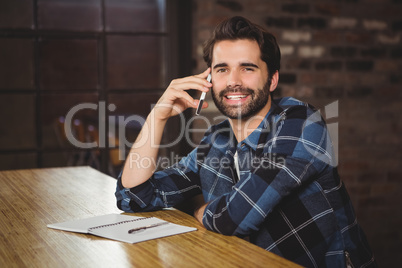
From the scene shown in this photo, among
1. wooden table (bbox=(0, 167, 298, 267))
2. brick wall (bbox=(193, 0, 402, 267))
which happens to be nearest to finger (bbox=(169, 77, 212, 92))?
wooden table (bbox=(0, 167, 298, 267))

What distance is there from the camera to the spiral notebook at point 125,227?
1245mm

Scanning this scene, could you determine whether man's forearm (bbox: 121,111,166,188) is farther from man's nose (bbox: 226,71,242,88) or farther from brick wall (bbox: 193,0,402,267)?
brick wall (bbox: 193,0,402,267)

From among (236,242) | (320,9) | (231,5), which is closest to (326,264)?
(236,242)

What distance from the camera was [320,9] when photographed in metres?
2.99

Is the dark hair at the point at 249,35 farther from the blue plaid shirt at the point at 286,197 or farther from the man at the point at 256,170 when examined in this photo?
the blue plaid shirt at the point at 286,197

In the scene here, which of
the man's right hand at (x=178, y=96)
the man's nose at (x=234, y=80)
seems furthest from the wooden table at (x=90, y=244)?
the man's nose at (x=234, y=80)

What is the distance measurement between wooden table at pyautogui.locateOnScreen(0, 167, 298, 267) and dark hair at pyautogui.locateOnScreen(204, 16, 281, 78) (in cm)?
64

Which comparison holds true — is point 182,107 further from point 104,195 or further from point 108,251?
point 108,251

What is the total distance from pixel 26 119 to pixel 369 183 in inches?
84.4

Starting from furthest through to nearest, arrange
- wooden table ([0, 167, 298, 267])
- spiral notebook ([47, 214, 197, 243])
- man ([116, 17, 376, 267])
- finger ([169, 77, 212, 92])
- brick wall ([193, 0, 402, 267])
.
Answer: brick wall ([193, 0, 402, 267]) < finger ([169, 77, 212, 92]) < man ([116, 17, 376, 267]) < spiral notebook ([47, 214, 197, 243]) < wooden table ([0, 167, 298, 267])

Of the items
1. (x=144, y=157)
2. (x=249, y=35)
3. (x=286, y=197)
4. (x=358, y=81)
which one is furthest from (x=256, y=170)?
(x=358, y=81)

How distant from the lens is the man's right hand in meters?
1.66

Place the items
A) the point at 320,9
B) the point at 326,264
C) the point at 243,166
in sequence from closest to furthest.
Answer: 1. the point at 326,264
2. the point at 243,166
3. the point at 320,9

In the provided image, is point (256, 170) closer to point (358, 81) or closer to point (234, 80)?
point (234, 80)
